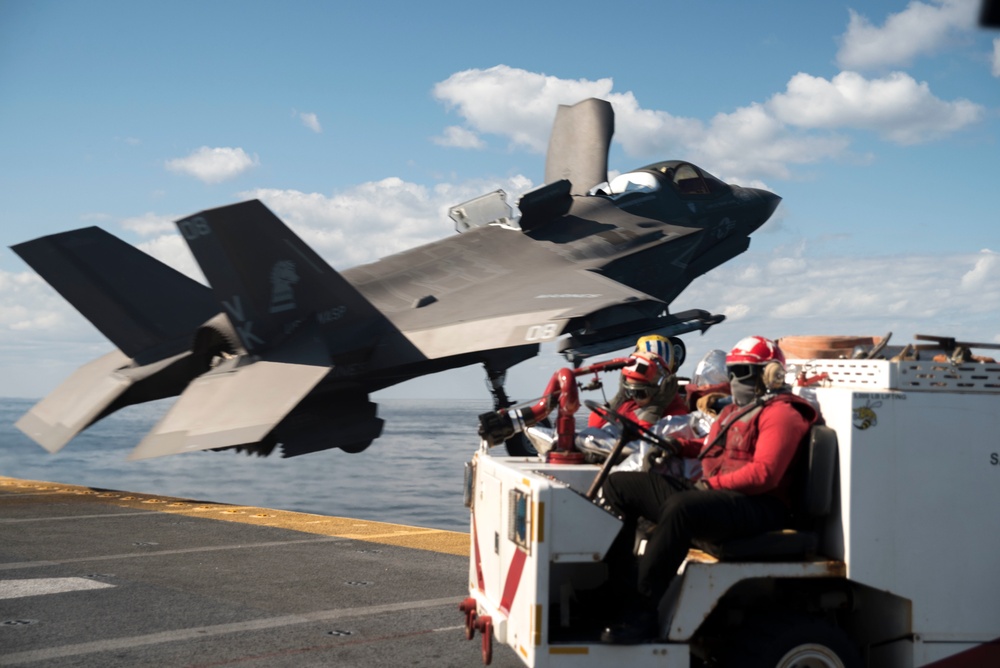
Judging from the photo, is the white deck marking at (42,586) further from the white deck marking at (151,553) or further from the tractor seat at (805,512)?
the tractor seat at (805,512)

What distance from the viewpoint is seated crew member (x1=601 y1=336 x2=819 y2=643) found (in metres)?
4.55

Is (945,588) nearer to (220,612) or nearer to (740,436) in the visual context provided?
(740,436)

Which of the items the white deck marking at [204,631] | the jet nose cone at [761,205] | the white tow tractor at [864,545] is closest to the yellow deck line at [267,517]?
the white deck marking at [204,631]

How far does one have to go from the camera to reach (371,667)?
20.9 feet

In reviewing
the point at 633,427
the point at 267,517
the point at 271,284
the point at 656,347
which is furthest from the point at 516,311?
the point at 633,427

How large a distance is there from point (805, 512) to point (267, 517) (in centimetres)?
1020

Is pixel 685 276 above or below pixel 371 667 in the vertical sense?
above

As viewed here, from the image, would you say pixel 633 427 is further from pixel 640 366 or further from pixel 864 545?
pixel 864 545

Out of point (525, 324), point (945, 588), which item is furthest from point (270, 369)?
point (945, 588)

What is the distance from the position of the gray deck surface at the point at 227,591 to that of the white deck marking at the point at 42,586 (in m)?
0.02

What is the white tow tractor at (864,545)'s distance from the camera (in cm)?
451

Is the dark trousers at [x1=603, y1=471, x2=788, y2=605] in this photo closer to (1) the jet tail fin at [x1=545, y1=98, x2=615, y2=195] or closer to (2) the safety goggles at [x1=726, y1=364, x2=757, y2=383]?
(2) the safety goggles at [x1=726, y1=364, x2=757, y2=383]

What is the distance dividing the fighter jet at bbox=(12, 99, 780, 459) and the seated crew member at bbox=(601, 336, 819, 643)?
8529 mm

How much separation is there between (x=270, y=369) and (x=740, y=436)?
10878 millimetres
